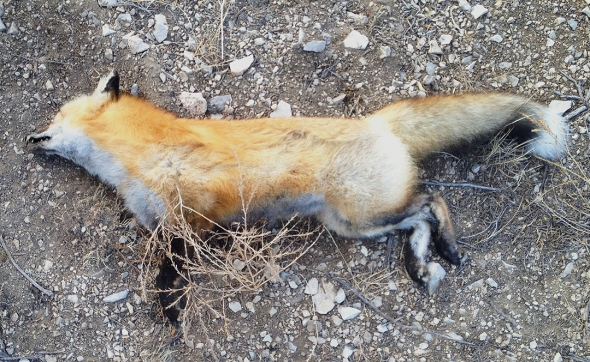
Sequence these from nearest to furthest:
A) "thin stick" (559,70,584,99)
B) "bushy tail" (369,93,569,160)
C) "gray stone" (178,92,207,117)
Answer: "bushy tail" (369,93,569,160), "thin stick" (559,70,584,99), "gray stone" (178,92,207,117)

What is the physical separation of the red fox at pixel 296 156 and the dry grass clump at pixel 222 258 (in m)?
0.16

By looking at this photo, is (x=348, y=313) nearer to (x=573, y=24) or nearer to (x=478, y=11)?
(x=478, y=11)

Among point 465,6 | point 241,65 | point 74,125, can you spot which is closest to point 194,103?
point 241,65

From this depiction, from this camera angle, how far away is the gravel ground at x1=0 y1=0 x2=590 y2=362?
4230 mm

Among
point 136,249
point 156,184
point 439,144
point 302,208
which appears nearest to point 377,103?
point 439,144

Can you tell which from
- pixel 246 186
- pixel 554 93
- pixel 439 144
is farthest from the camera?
pixel 554 93

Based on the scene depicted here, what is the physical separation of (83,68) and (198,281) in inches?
91.2

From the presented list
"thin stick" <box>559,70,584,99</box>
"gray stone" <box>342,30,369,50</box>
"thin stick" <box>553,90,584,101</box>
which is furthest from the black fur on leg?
"thin stick" <box>559,70,584,99</box>

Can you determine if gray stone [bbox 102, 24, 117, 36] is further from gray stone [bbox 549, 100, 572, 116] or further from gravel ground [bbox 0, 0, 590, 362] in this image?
gray stone [bbox 549, 100, 572, 116]

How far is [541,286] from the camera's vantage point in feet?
14.1

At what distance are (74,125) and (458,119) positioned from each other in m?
3.31

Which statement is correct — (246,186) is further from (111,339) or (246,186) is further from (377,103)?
(111,339)

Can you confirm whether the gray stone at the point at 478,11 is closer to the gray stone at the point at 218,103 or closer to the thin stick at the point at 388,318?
the gray stone at the point at 218,103

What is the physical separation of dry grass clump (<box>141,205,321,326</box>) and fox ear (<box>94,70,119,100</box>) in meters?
1.27
